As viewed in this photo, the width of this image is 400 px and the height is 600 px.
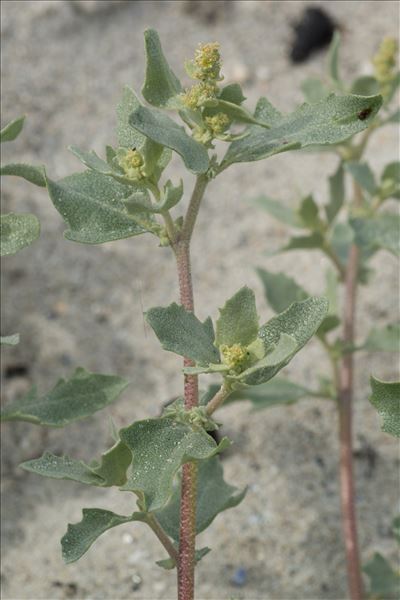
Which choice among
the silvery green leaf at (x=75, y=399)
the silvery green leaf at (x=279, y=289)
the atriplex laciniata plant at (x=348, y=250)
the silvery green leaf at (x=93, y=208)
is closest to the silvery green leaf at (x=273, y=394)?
the atriplex laciniata plant at (x=348, y=250)

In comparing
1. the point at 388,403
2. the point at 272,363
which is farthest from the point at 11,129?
the point at 388,403

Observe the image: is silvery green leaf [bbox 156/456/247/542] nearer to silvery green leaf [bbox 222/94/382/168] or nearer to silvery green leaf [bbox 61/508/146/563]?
silvery green leaf [bbox 61/508/146/563]

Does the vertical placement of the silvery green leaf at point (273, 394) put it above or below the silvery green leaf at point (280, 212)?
below

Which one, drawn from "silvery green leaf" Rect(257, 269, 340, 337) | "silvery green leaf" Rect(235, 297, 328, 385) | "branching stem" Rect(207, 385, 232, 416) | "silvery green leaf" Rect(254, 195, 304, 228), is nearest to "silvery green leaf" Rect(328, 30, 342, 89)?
"silvery green leaf" Rect(254, 195, 304, 228)

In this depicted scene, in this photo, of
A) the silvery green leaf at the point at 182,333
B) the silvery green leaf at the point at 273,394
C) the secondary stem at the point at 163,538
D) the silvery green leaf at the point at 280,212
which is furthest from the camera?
the silvery green leaf at the point at 280,212

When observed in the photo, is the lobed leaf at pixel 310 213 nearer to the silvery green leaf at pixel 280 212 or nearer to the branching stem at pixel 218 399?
the silvery green leaf at pixel 280 212

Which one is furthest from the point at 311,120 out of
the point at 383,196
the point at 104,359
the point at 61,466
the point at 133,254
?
the point at 133,254

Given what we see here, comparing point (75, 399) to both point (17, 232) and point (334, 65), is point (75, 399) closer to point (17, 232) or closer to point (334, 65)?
point (17, 232)
